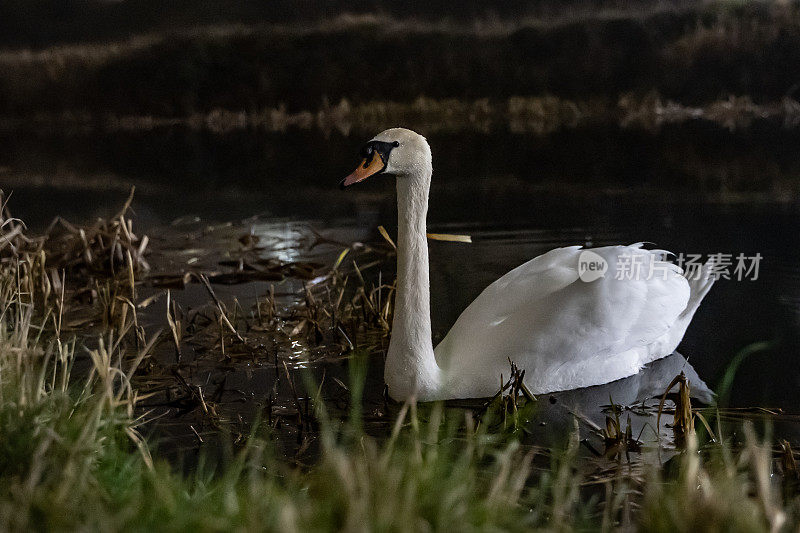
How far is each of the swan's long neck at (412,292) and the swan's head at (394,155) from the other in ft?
0.12

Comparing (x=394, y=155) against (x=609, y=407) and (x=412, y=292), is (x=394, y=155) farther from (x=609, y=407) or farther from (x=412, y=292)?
(x=609, y=407)

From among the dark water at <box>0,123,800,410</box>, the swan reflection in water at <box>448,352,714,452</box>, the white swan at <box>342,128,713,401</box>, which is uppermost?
the dark water at <box>0,123,800,410</box>

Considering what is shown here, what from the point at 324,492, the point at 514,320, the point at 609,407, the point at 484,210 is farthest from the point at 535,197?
the point at 324,492

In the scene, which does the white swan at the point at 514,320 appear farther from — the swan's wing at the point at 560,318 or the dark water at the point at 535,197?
the dark water at the point at 535,197

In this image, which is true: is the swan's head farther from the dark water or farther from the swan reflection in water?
the dark water

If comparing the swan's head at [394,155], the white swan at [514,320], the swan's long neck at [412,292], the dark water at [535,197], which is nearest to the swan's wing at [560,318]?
the white swan at [514,320]

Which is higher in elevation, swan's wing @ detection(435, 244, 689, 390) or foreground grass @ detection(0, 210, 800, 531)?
swan's wing @ detection(435, 244, 689, 390)

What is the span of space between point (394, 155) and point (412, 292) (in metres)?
0.44

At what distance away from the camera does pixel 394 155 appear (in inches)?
123

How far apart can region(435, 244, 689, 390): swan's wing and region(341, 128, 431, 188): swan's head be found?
2.04 feet

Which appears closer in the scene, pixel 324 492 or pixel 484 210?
pixel 324 492

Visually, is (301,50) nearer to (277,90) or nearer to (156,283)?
(277,90)

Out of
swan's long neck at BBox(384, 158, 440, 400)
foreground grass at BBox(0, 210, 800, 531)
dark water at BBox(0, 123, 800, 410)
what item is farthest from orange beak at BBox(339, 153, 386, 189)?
dark water at BBox(0, 123, 800, 410)

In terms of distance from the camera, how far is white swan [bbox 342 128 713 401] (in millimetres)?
3184
